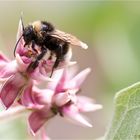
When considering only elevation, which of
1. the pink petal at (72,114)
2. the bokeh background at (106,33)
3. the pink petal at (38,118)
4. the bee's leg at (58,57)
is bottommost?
the bokeh background at (106,33)

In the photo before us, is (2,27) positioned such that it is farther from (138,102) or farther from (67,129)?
(138,102)

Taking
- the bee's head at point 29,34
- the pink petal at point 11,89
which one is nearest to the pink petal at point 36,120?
the pink petal at point 11,89

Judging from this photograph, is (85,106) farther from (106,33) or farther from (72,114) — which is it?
(106,33)

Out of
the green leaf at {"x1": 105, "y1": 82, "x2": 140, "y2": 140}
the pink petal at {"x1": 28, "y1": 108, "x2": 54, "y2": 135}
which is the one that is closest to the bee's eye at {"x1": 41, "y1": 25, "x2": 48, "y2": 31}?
the pink petal at {"x1": 28, "y1": 108, "x2": 54, "y2": 135}

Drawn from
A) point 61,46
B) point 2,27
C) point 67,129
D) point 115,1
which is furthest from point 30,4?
point 61,46

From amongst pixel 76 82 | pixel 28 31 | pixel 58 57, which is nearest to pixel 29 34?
pixel 28 31

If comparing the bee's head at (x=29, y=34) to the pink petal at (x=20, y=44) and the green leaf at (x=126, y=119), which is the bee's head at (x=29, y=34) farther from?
the green leaf at (x=126, y=119)

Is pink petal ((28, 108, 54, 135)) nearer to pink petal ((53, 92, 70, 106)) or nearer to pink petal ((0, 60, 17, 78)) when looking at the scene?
pink petal ((53, 92, 70, 106))
